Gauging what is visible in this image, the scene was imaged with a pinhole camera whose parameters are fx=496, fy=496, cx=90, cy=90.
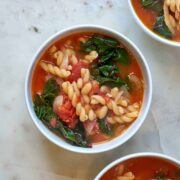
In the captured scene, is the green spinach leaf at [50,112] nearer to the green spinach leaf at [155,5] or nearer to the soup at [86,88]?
the soup at [86,88]

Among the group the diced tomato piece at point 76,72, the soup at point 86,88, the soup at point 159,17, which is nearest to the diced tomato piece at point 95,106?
the soup at point 86,88

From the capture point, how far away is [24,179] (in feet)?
6.27

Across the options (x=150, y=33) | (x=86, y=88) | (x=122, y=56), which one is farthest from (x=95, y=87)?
(x=150, y=33)

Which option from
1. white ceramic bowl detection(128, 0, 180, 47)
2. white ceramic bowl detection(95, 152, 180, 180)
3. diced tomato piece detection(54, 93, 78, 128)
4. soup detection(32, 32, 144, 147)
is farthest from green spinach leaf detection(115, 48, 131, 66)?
white ceramic bowl detection(95, 152, 180, 180)

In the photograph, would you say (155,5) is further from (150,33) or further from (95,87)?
(95,87)

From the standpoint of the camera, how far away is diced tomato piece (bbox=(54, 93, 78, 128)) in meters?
1.79

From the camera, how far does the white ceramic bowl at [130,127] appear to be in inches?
69.7

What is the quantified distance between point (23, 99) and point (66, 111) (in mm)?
217

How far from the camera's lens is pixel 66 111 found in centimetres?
179

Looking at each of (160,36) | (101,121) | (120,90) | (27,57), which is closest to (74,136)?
(101,121)

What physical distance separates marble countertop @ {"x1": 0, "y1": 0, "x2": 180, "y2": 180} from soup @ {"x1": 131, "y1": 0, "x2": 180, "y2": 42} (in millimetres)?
82

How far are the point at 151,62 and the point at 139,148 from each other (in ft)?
1.12

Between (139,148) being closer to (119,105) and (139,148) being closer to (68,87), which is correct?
(119,105)

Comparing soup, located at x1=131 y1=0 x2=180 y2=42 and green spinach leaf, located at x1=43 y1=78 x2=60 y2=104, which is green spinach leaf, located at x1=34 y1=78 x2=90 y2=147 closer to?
green spinach leaf, located at x1=43 y1=78 x2=60 y2=104
